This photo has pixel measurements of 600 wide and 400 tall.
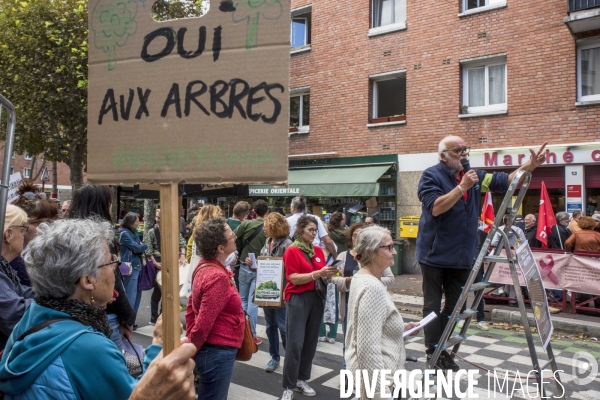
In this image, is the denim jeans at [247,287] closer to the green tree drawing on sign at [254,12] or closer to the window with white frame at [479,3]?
the green tree drawing on sign at [254,12]

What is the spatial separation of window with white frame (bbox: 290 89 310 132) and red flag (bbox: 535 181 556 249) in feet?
30.7

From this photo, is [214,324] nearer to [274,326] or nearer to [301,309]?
[301,309]

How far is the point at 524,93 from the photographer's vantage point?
12.6 meters

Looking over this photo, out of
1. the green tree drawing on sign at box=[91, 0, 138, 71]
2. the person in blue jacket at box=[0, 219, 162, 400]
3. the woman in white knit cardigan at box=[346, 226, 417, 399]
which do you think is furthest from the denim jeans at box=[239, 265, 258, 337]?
the green tree drawing on sign at box=[91, 0, 138, 71]

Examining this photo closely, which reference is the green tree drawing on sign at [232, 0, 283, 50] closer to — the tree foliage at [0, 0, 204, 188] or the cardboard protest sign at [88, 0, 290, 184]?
the cardboard protest sign at [88, 0, 290, 184]

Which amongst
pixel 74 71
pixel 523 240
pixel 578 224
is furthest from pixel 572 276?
pixel 74 71

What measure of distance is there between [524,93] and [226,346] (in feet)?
38.2

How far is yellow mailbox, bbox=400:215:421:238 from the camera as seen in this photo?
1401cm

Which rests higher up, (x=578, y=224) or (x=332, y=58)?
(x=332, y=58)

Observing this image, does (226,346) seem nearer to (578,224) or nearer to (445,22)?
(578,224)

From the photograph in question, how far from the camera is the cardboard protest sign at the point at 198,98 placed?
1766 millimetres

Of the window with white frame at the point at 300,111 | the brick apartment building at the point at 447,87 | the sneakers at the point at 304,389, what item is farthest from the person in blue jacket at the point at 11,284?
the window with white frame at the point at 300,111

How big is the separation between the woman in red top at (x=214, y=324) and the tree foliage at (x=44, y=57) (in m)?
14.5

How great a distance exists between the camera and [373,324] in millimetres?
2971
